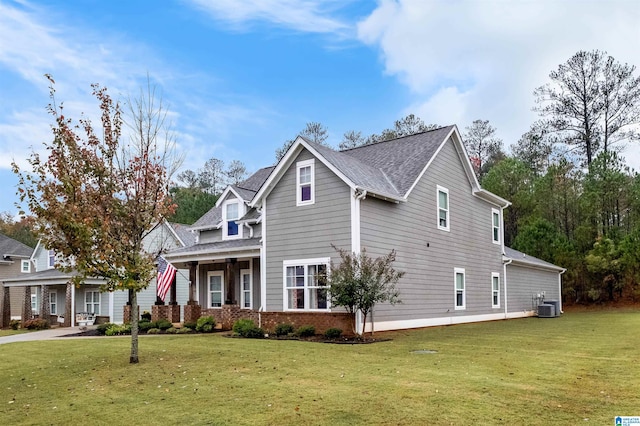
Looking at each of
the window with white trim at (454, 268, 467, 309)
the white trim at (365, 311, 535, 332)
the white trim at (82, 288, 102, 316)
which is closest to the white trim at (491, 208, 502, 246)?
the white trim at (365, 311, 535, 332)

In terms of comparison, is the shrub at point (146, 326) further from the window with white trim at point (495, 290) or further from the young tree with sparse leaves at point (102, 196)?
the window with white trim at point (495, 290)

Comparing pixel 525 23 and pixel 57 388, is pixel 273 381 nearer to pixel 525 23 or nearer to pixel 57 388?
pixel 57 388

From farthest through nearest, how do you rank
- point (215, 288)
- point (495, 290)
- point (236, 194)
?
point (495, 290) → point (215, 288) → point (236, 194)

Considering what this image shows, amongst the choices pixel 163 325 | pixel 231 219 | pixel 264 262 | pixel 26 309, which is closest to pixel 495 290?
pixel 264 262

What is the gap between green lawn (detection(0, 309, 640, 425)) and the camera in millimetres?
6781

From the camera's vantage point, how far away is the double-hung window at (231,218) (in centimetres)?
2433

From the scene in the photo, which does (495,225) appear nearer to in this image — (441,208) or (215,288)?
(441,208)

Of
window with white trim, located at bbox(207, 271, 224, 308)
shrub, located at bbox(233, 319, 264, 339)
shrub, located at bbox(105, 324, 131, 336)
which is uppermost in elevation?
window with white trim, located at bbox(207, 271, 224, 308)

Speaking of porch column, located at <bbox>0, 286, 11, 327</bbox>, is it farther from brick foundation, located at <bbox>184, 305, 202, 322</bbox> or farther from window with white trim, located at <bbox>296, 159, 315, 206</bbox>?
window with white trim, located at <bbox>296, 159, 315, 206</bbox>

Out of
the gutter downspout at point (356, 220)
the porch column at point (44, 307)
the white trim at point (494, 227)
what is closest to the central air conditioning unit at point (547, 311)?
the white trim at point (494, 227)

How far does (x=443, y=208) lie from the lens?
22.4m

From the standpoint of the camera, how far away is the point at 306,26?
19125 mm

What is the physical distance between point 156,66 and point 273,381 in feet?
27.4

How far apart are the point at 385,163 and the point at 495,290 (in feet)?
32.0
